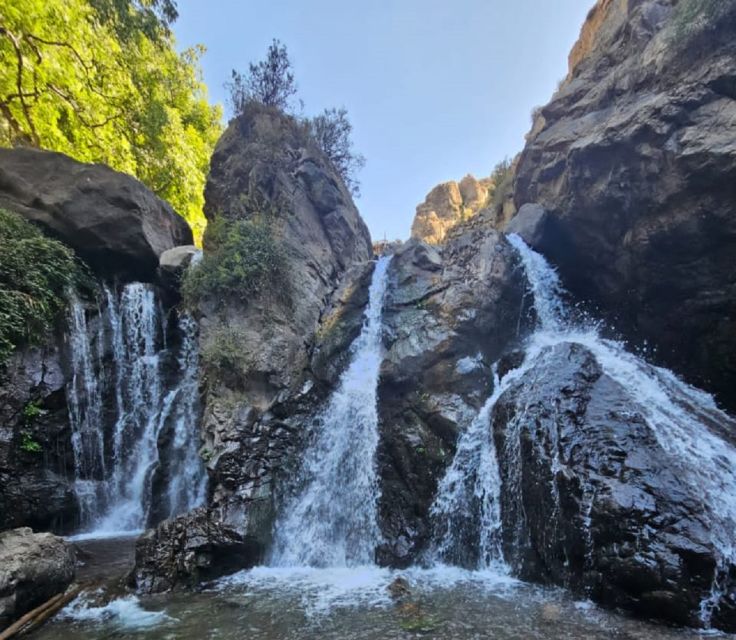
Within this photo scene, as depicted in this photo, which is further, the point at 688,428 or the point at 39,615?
the point at 688,428

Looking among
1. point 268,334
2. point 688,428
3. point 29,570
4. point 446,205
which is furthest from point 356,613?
point 446,205

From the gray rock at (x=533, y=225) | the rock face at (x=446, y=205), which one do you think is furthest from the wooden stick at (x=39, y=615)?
the rock face at (x=446, y=205)

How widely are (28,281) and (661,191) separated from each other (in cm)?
1487

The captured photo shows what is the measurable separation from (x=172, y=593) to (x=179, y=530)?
1.00 metres

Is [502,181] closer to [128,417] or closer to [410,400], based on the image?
[410,400]

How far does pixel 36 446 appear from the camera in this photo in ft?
29.8

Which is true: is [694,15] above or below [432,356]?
above

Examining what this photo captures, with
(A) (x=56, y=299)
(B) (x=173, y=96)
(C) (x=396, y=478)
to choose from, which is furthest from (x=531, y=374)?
(B) (x=173, y=96)

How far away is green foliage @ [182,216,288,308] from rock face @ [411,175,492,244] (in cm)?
2703

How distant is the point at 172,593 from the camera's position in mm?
6566

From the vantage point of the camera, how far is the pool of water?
5.01 m

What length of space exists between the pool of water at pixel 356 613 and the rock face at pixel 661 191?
7.31 meters

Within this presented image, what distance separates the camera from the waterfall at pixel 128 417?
9.75 metres

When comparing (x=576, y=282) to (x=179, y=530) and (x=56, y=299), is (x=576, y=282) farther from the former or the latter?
(x=56, y=299)
